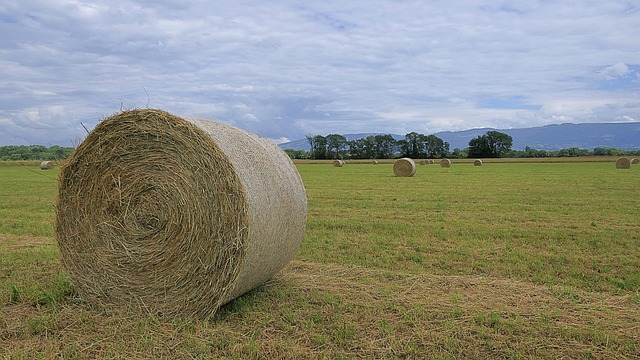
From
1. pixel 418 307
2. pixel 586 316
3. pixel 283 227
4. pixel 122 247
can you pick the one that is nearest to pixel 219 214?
pixel 283 227

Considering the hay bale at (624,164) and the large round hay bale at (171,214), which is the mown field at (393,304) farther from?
the hay bale at (624,164)

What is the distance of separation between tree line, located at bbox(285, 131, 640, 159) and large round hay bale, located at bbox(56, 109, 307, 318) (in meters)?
80.2

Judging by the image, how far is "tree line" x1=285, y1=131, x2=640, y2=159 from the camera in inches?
3440

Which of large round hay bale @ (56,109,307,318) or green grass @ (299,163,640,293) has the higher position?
large round hay bale @ (56,109,307,318)

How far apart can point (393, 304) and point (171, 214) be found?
8.26 feet

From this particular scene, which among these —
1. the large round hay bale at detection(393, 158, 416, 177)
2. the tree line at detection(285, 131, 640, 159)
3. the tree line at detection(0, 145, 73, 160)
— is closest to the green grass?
the large round hay bale at detection(393, 158, 416, 177)

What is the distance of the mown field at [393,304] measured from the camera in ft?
14.5

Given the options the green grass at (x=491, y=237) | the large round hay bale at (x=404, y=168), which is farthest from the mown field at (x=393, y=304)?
the large round hay bale at (x=404, y=168)

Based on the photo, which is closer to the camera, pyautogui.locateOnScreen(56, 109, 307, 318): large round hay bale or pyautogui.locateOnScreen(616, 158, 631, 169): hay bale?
pyautogui.locateOnScreen(56, 109, 307, 318): large round hay bale

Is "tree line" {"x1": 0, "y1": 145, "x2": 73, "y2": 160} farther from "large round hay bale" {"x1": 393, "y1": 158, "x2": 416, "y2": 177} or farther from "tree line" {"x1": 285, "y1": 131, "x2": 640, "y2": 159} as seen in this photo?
"large round hay bale" {"x1": 393, "y1": 158, "x2": 416, "y2": 177}

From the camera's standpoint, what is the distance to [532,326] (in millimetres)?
4848

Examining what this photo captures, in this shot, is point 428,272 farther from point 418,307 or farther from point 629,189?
point 629,189

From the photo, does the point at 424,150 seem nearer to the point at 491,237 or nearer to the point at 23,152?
the point at 23,152

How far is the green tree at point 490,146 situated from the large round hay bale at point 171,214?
275 ft
